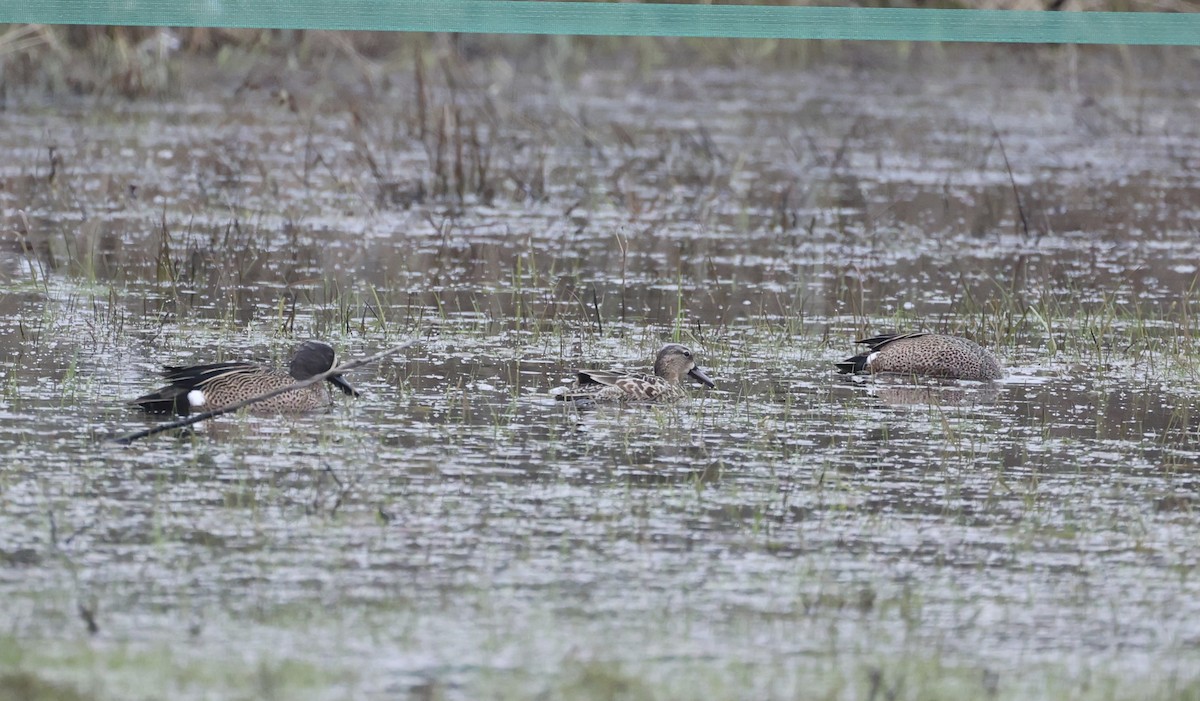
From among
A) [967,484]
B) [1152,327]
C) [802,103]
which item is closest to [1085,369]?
[1152,327]

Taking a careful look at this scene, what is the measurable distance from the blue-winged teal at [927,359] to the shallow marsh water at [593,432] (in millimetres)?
201

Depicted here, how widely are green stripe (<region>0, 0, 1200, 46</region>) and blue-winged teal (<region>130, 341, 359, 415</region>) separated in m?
2.38

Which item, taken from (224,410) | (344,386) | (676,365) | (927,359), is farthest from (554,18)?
(224,410)

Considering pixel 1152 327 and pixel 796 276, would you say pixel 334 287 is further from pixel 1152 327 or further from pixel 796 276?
pixel 1152 327

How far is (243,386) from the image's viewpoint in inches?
285

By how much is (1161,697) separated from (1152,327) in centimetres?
515

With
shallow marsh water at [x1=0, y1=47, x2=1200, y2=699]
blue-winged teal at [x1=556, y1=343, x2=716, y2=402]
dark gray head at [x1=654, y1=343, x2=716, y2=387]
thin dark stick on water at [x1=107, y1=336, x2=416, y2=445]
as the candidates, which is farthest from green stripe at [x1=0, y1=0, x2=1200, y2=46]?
thin dark stick on water at [x1=107, y1=336, x2=416, y2=445]

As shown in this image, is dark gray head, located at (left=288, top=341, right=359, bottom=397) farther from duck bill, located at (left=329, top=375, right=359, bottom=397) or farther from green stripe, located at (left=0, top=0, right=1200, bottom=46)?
green stripe, located at (left=0, top=0, right=1200, bottom=46)

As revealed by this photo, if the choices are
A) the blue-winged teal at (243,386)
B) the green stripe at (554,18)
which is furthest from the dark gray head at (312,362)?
the green stripe at (554,18)

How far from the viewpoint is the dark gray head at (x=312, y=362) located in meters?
7.43

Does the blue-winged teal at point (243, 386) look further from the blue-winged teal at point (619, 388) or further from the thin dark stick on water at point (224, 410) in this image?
the blue-winged teal at point (619, 388)

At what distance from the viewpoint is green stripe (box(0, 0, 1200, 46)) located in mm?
9320

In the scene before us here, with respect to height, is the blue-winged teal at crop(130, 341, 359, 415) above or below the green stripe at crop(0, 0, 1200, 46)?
below

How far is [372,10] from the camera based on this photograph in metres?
9.46
